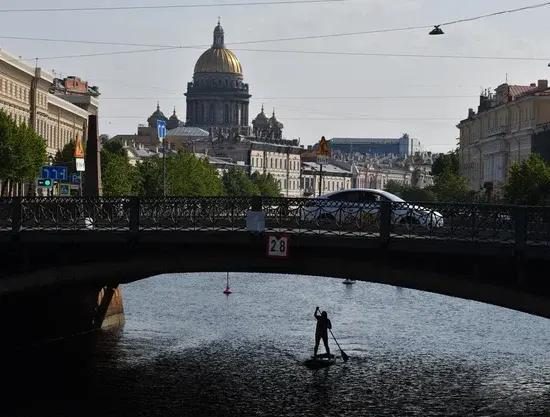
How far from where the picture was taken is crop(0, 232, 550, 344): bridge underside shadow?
1462 inches

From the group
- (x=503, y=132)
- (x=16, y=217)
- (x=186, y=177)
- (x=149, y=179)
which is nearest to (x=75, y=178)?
(x=149, y=179)

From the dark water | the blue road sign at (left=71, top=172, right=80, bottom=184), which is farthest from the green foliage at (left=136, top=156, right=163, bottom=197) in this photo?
the dark water

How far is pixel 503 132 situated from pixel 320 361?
4445 inches

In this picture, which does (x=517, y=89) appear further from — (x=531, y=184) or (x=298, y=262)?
(x=298, y=262)

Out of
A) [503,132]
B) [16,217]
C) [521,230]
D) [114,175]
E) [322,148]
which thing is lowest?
[521,230]

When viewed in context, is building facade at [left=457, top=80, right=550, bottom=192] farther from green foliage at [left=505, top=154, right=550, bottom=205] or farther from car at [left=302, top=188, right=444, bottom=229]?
car at [left=302, top=188, right=444, bottom=229]

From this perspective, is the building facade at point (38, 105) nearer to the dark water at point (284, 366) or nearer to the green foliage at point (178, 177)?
the green foliage at point (178, 177)

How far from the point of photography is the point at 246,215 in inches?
1599

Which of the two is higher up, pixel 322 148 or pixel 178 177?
pixel 178 177

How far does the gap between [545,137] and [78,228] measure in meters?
99.2

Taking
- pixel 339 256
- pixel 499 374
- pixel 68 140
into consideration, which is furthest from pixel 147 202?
pixel 68 140

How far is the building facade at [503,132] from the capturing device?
142125 millimetres

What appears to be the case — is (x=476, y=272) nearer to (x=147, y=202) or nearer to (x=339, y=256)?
(x=339, y=256)

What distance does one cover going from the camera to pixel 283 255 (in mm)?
39594
